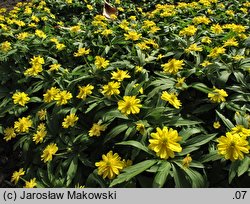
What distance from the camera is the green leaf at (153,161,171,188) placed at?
1.51m

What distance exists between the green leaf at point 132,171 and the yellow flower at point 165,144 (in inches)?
3.5

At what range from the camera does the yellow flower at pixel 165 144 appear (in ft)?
5.01

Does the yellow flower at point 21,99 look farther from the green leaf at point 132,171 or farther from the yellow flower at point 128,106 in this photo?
the green leaf at point 132,171

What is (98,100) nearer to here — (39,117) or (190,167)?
(39,117)

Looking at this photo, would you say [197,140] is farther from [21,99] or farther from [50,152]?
[21,99]

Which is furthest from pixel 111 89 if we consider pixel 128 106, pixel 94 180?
pixel 94 180

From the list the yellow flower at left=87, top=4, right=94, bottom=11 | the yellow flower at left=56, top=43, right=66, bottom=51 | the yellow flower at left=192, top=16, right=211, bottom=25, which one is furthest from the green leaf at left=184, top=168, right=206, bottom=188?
the yellow flower at left=87, top=4, right=94, bottom=11

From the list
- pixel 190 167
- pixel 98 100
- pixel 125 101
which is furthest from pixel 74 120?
pixel 190 167

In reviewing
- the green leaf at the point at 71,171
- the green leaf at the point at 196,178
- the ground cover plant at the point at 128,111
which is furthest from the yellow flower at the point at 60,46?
the green leaf at the point at 196,178

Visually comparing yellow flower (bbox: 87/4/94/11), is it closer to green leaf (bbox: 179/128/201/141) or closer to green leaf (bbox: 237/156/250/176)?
green leaf (bbox: 179/128/201/141)

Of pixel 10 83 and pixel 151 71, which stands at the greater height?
pixel 151 71

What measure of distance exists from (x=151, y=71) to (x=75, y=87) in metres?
0.68

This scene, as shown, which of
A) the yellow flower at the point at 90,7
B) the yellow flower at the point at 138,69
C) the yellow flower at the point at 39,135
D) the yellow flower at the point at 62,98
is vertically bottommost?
the yellow flower at the point at 39,135
